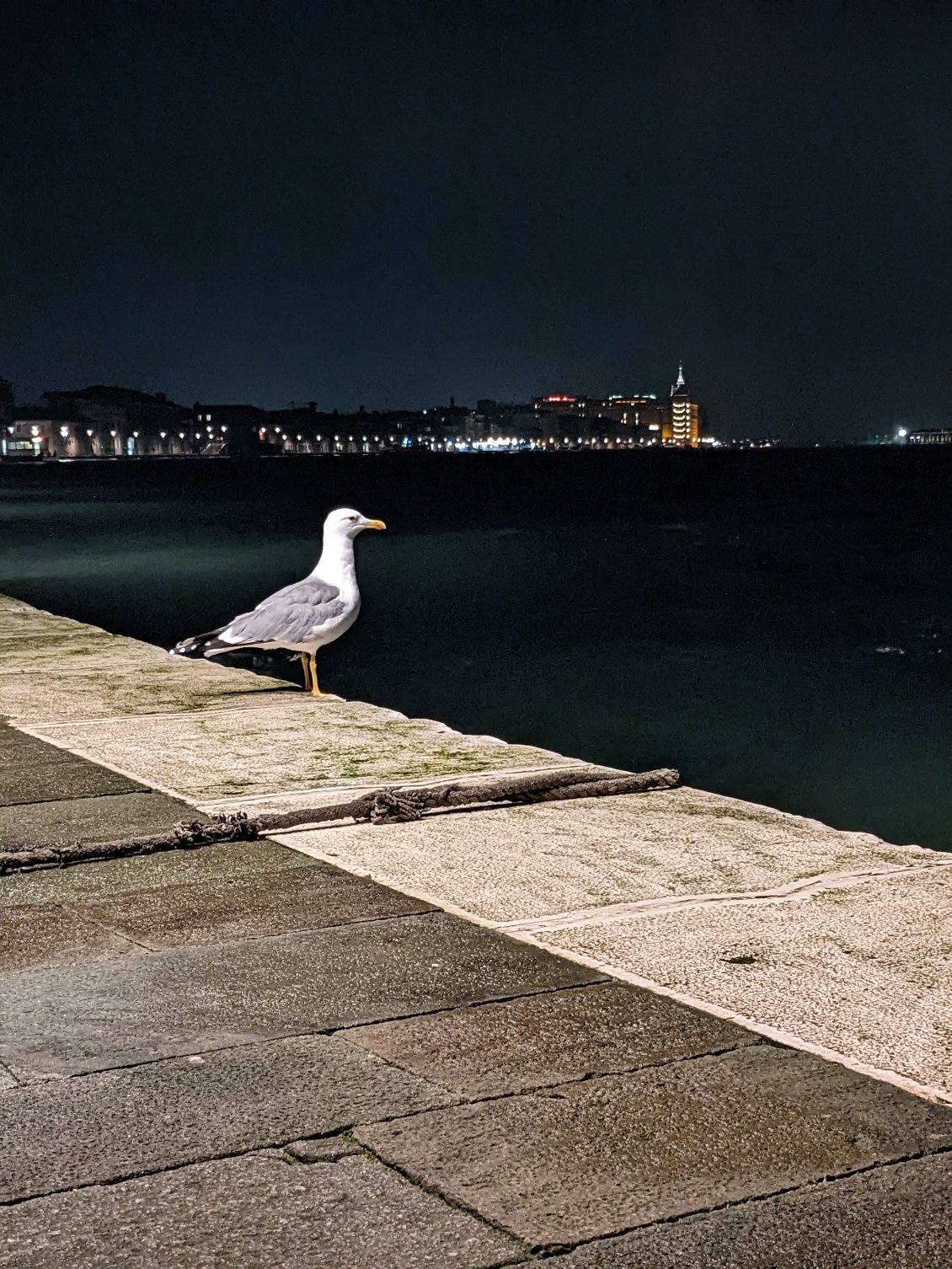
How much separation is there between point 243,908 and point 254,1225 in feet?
6.76

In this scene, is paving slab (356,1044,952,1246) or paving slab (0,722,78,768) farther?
paving slab (0,722,78,768)

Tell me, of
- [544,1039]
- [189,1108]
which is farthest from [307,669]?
[189,1108]

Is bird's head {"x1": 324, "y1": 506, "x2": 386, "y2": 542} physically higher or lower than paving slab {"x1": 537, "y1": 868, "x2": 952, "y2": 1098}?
higher

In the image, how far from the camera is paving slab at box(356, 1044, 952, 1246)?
296cm

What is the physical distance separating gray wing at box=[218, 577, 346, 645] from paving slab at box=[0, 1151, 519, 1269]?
6447mm

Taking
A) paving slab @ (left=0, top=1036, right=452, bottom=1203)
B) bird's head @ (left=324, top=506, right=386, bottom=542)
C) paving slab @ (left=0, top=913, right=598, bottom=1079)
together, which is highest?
bird's head @ (left=324, top=506, right=386, bottom=542)

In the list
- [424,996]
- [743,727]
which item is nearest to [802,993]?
[424,996]

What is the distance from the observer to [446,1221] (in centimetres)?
288

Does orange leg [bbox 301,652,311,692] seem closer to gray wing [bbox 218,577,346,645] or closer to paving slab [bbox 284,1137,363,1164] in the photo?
gray wing [bbox 218,577,346,645]

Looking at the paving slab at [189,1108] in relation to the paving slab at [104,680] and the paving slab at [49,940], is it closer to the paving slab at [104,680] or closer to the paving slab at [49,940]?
the paving slab at [49,940]

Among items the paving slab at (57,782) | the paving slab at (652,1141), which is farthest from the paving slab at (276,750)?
the paving slab at (652,1141)

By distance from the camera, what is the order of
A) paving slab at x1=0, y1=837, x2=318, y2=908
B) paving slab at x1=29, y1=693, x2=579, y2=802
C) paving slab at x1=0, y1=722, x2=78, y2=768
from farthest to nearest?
paving slab at x1=0, y1=722, x2=78, y2=768
paving slab at x1=29, y1=693, x2=579, y2=802
paving slab at x1=0, y1=837, x2=318, y2=908

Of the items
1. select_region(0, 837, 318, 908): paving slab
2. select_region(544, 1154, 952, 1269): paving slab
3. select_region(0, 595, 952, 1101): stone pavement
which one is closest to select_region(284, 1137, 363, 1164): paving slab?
select_region(544, 1154, 952, 1269): paving slab

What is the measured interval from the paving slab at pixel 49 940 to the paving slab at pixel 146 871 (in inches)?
5.3
